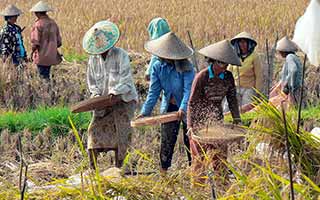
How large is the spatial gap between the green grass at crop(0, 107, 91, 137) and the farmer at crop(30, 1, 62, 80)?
1635mm

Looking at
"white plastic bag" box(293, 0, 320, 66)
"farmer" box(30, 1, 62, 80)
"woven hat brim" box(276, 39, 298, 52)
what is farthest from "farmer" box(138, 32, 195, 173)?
"farmer" box(30, 1, 62, 80)

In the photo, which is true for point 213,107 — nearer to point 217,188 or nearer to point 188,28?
point 217,188

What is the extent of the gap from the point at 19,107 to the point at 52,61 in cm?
93

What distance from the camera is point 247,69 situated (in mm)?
7473

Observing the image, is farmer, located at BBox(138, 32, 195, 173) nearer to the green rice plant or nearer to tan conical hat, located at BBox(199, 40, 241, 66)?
tan conical hat, located at BBox(199, 40, 241, 66)

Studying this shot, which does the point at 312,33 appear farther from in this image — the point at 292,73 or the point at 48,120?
the point at 48,120

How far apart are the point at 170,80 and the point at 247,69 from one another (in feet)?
5.36

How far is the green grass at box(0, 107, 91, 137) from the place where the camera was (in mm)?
7742

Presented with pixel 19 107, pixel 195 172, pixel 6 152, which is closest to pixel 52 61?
pixel 19 107

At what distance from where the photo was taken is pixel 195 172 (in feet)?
12.5

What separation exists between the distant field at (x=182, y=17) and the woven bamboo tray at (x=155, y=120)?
5953 mm

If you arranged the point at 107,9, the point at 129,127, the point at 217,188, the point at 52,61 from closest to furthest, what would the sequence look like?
the point at 217,188, the point at 129,127, the point at 52,61, the point at 107,9

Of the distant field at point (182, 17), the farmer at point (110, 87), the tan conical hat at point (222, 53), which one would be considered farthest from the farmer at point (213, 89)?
the distant field at point (182, 17)

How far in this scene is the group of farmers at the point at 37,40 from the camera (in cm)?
948
